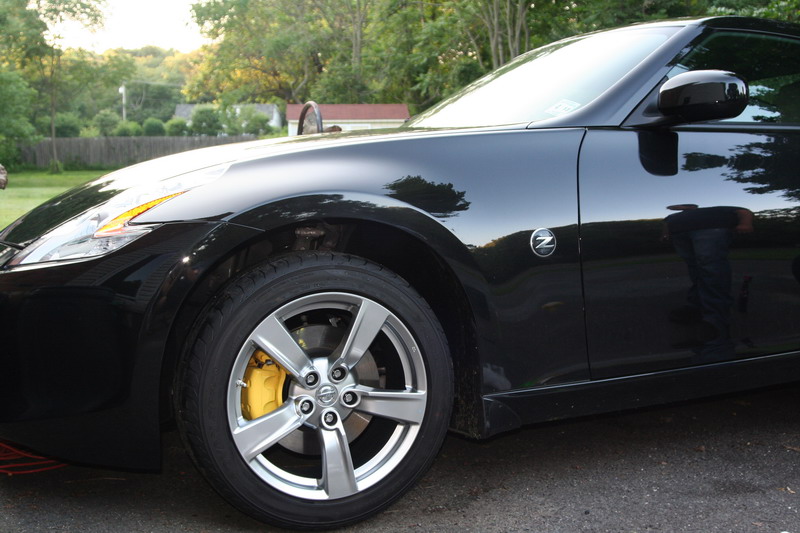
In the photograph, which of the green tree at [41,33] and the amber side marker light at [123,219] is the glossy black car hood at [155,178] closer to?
the amber side marker light at [123,219]

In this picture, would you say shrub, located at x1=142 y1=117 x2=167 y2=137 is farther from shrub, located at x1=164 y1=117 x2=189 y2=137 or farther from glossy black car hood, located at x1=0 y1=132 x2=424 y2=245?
glossy black car hood, located at x1=0 y1=132 x2=424 y2=245

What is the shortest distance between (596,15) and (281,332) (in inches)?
602

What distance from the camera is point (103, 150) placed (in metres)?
49.4

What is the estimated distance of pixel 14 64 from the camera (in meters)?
48.6

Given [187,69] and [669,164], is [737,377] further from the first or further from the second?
[187,69]

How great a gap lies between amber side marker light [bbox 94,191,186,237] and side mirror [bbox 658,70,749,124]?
1.50 m

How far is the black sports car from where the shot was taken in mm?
2184

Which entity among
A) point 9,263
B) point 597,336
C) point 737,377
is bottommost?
point 737,377

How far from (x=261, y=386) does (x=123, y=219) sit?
0.62 m

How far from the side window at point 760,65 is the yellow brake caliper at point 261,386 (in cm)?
165

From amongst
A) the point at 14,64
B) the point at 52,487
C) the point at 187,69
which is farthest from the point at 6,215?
the point at 187,69

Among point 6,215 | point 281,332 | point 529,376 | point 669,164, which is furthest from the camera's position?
point 6,215

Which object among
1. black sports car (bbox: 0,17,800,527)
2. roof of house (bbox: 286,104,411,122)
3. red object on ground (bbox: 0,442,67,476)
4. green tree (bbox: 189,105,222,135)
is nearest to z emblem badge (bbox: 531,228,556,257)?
black sports car (bbox: 0,17,800,527)

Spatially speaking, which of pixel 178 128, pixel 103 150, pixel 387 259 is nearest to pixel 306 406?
pixel 387 259
